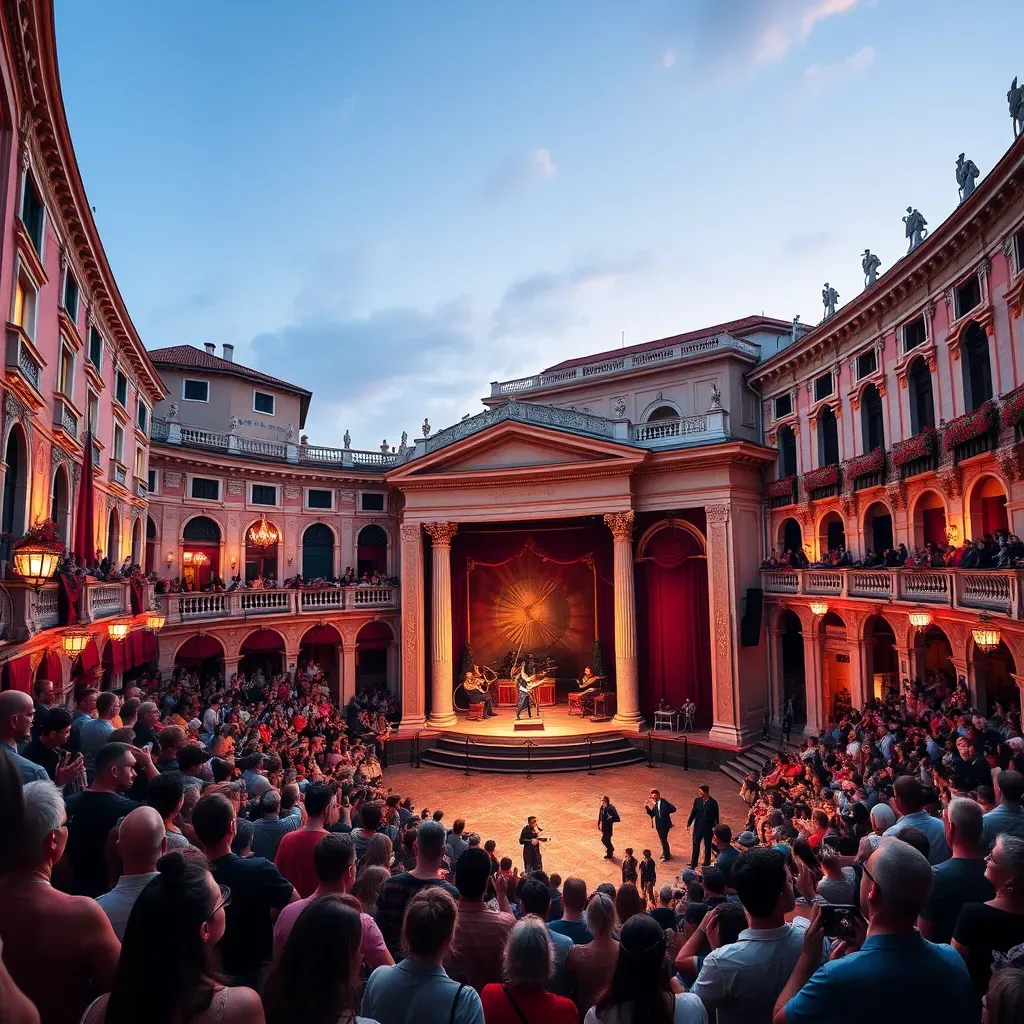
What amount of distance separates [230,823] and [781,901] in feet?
9.68

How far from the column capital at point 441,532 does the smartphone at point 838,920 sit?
66.7 feet

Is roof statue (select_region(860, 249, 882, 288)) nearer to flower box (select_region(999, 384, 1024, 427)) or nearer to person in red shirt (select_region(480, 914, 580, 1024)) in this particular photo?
flower box (select_region(999, 384, 1024, 427))

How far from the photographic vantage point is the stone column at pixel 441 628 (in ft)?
72.4

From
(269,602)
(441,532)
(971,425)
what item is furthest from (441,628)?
(971,425)

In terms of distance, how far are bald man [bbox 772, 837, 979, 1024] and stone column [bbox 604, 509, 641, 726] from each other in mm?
18776

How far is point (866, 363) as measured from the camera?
717 inches

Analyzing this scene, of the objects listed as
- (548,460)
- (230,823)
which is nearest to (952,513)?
(548,460)

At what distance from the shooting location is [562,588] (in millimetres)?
24469

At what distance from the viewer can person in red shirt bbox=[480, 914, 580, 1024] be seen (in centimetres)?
291

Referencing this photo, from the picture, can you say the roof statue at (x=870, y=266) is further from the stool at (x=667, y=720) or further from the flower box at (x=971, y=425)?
the stool at (x=667, y=720)

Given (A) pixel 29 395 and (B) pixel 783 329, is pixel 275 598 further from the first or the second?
(B) pixel 783 329

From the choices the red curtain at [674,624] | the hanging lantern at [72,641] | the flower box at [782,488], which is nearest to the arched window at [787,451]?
the flower box at [782,488]

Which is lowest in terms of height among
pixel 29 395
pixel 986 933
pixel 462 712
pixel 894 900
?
pixel 462 712

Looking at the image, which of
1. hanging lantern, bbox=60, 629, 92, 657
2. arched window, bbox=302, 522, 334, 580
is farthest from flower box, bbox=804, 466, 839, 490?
hanging lantern, bbox=60, 629, 92, 657
